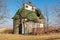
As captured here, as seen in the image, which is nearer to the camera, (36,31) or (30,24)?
(36,31)

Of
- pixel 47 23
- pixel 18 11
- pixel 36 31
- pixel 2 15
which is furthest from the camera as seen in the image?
pixel 47 23

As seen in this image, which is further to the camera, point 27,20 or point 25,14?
point 25,14

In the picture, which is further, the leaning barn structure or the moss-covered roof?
the moss-covered roof

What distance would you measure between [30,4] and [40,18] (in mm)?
5983

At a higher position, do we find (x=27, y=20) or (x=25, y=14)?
(x=25, y=14)

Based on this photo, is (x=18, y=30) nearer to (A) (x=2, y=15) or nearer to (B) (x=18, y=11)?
(B) (x=18, y=11)

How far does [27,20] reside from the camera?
41.0 meters

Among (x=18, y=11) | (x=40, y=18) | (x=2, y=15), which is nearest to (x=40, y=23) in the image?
(x=40, y=18)

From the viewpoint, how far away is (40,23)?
42656 mm

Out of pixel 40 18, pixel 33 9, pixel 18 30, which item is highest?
pixel 33 9

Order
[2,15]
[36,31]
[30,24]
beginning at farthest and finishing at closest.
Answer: [30,24] → [36,31] → [2,15]

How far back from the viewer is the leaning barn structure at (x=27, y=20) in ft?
133

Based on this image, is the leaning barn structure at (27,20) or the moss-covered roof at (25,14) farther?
the moss-covered roof at (25,14)

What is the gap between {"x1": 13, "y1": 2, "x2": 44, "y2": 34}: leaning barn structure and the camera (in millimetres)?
40562
